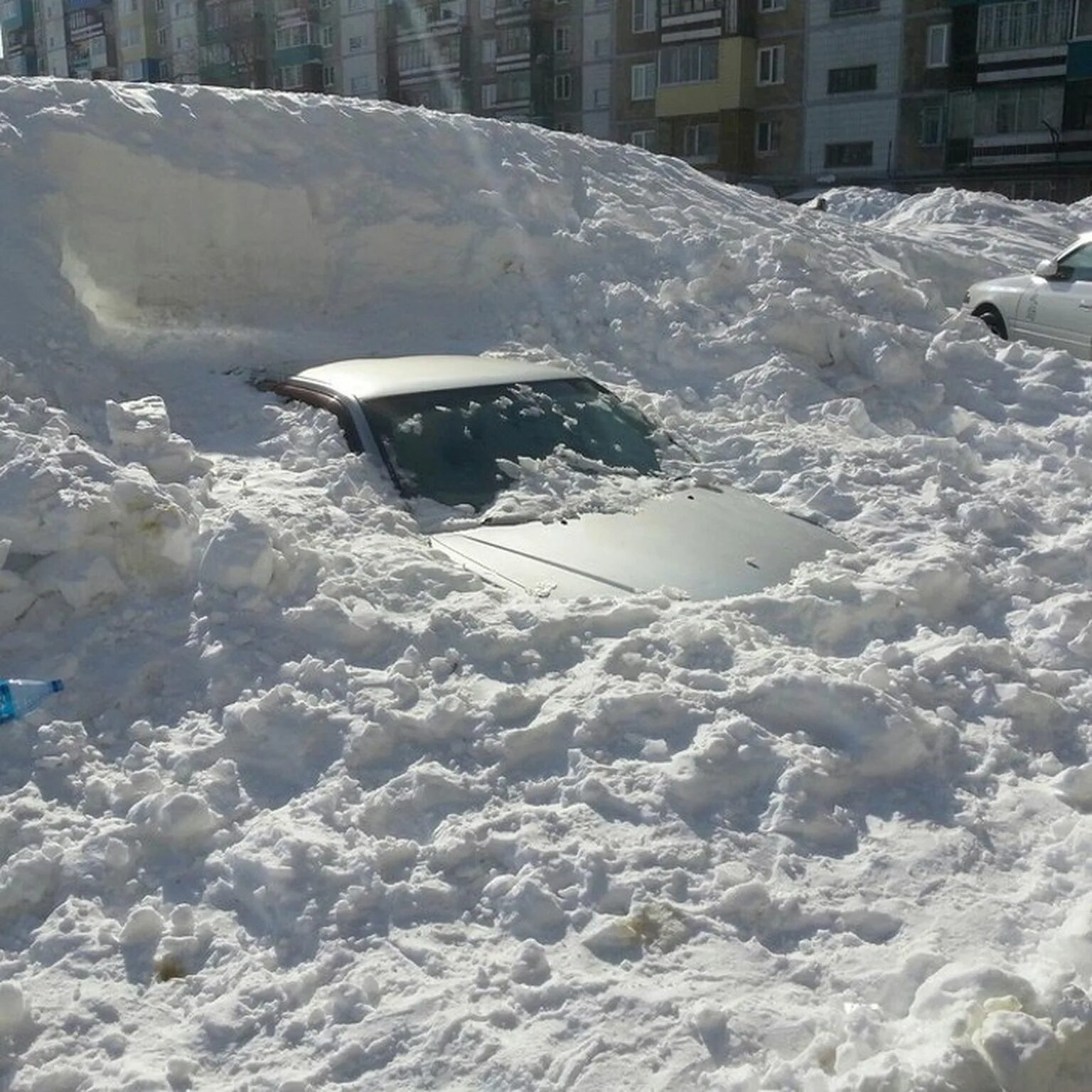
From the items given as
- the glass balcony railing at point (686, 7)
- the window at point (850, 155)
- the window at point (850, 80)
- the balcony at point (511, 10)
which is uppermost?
the balcony at point (511, 10)

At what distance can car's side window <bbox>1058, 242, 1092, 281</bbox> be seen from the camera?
10.2 m

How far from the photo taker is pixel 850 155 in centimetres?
3588

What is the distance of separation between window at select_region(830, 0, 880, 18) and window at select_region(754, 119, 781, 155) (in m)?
3.41

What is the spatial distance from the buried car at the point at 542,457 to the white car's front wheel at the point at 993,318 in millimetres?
6243

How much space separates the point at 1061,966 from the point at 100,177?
22.6 feet

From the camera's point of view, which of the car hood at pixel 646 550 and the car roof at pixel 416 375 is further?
the car roof at pixel 416 375

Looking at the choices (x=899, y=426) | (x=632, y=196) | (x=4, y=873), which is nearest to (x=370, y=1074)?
(x=4, y=873)

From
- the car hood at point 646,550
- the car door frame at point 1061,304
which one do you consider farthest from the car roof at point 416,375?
the car door frame at point 1061,304

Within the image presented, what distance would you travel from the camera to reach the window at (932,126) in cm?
3412

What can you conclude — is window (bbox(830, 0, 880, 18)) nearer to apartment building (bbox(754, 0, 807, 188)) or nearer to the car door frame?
apartment building (bbox(754, 0, 807, 188))

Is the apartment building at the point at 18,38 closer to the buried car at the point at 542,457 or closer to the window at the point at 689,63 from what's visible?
the window at the point at 689,63

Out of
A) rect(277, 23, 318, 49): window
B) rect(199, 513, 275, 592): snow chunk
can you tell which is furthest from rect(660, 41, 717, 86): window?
rect(199, 513, 275, 592): snow chunk

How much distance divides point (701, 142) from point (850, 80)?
496cm

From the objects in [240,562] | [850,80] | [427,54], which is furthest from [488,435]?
[427,54]
